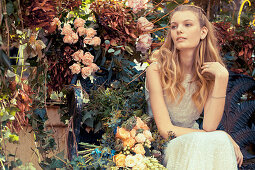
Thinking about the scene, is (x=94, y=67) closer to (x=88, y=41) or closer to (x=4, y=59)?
(x=88, y=41)

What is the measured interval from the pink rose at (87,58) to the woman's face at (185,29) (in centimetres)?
63

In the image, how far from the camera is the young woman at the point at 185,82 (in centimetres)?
244

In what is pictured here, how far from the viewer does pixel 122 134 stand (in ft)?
6.75

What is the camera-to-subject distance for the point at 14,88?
1.85 metres

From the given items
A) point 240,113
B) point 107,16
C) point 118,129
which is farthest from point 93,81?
point 240,113

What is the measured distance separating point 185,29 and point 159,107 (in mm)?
595

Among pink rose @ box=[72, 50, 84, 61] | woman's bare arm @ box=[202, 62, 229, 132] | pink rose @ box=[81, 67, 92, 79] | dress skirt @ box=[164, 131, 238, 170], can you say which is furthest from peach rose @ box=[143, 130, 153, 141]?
pink rose @ box=[72, 50, 84, 61]

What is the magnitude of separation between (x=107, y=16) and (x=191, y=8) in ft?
2.08

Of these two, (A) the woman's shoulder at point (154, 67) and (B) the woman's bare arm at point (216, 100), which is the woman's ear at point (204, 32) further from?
(A) the woman's shoulder at point (154, 67)

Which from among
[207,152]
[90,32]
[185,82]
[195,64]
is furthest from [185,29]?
[207,152]

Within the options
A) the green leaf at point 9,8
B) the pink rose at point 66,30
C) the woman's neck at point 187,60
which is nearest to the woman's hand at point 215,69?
the woman's neck at point 187,60

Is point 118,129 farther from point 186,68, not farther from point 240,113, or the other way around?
point 240,113

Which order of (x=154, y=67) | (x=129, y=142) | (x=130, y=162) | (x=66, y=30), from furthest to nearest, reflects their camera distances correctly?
1. (x=154, y=67)
2. (x=66, y=30)
3. (x=129, y=142)
4. (x=130, y=162)

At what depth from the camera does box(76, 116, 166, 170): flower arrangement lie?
6.49ft
